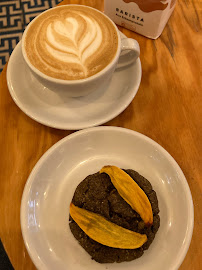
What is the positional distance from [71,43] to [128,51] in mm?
160

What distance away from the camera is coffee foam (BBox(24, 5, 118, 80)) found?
0.58 meters

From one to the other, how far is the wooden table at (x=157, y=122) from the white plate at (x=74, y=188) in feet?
0.20

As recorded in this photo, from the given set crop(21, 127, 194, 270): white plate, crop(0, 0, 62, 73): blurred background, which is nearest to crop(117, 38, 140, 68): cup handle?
crop(21, 127, 194, 270): white plate

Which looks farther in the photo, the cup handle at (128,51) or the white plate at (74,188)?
the cup handle at (128,51)

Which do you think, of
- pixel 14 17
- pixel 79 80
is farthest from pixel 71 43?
pixel 14 17

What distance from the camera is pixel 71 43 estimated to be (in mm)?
610

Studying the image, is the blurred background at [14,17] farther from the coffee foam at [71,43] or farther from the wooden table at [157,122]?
the coffee foam at [71,43]

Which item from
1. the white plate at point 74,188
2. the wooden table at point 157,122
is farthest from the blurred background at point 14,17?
the white plate at point 74,188

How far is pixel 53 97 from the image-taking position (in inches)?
27.4

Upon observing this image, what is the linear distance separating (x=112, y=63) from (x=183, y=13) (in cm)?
43

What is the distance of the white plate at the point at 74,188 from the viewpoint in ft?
1.68

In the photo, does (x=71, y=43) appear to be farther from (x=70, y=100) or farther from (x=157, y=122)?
(x=157, y=122)

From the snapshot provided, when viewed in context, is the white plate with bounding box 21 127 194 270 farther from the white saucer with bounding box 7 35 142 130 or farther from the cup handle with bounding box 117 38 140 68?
the cup handle with bounding box 117 38 140 68

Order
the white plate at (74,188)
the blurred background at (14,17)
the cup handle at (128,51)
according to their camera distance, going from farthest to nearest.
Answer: the blurred background at (14,17), the cup handle at (128,51), the white plate at (74,188)
